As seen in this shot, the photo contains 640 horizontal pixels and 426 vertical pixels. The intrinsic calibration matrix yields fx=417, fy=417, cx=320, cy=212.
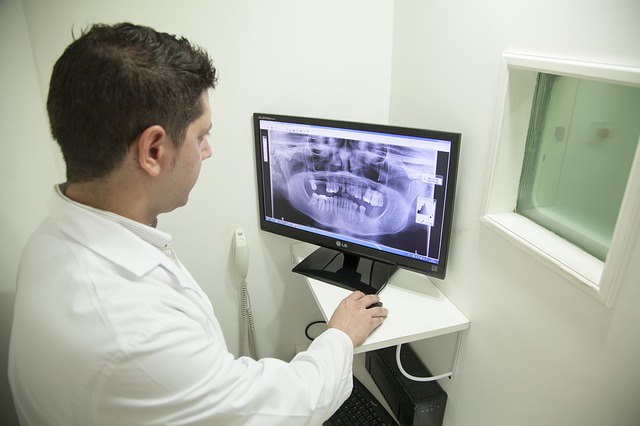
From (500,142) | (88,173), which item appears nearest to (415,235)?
(500,142)

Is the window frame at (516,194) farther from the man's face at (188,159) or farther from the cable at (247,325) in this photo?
the cable at (247,325)

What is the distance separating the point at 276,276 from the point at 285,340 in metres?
0.35

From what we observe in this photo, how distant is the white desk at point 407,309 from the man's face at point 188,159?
61 centimetres

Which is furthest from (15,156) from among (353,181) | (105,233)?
(353,181)

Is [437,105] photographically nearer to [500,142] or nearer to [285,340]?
[500,142]

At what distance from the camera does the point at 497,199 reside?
1073 mm

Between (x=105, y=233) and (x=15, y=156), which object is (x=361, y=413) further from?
(x=15, y=156)

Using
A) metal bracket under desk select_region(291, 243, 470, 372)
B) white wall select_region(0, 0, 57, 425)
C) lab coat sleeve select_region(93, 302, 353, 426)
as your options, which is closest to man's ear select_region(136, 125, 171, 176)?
lab coat sleeve select_region(93, 302, 353, 426)

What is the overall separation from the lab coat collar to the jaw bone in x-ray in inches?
27.3

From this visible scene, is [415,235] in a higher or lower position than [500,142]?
lower

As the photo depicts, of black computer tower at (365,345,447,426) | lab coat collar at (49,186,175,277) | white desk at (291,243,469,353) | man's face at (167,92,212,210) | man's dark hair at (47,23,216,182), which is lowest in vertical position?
black computer tower at (365,345,447,426)

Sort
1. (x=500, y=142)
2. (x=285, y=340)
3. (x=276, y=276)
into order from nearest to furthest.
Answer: (x=500, y=142)
(x=276, y=276)
(x=285, y=340)

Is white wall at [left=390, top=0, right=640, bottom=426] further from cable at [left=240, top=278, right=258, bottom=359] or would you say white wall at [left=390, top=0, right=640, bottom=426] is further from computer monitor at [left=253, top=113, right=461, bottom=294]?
cable at [left=240, top=278, right=258, bottom=359]

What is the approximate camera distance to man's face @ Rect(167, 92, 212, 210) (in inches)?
32.8
